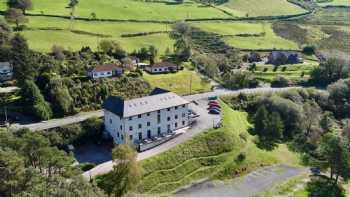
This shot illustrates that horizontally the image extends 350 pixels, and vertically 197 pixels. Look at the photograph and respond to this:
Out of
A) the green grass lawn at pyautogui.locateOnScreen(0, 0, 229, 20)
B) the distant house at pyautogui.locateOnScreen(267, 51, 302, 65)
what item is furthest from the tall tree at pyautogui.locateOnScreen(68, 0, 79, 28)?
the distant house at pyautogui.locateOnScreen(267, 51, 302, 65)

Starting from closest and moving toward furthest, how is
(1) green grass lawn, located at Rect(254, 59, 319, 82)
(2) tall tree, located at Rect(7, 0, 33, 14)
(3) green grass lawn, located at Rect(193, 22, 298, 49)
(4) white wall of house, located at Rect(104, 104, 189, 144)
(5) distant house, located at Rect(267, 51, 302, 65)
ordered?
(4) white wall of house, located at Rect(104, 104, 189, 144), (1) green grass lawn, located at Rect(254, 59, 319, 82), (2) tall tree, located at Rect(7, 0, 33, 14), (5) distant house, located at Rect(267, 51, 302, 65), (3) green grass lawn, located at Rect(193, 22, 298, 49)

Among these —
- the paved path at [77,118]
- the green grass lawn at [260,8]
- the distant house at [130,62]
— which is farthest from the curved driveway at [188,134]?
the green grass lawn at [260,8]

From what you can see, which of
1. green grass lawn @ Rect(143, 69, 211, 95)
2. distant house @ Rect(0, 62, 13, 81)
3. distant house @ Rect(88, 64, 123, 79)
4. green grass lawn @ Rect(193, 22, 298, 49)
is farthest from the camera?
green grass lawn @ Rect(193, 22, 298, 49)

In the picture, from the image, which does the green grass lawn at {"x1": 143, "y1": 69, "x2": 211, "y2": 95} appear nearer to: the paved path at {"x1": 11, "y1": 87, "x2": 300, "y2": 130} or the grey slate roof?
the paved path at {"x1": 11, "y1": 87, "x2": 300, "y2": 130}

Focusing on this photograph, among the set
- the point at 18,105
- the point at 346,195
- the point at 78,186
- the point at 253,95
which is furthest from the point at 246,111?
the point at 78,186

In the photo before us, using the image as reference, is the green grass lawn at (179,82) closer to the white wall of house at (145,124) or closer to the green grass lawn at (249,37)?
the white wall of house at (145,124)

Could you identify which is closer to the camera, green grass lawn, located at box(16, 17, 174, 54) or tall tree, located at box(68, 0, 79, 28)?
green grass lawn, located at box(16, 17, 174, 54)

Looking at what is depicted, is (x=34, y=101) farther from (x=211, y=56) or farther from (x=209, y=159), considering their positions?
(x=211, y=56)
